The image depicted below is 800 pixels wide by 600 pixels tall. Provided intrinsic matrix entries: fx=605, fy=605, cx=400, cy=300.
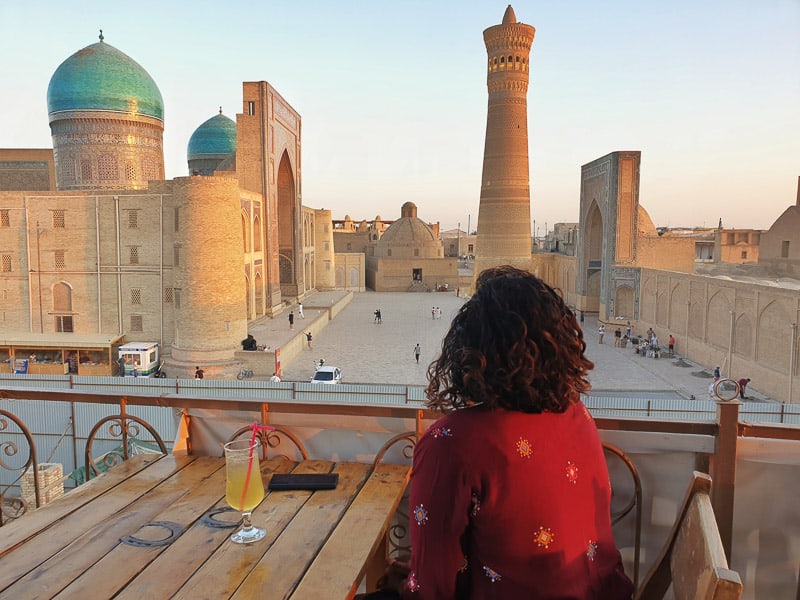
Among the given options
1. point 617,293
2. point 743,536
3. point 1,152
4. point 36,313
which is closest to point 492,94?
point 617,293

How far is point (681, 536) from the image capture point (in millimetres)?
1573

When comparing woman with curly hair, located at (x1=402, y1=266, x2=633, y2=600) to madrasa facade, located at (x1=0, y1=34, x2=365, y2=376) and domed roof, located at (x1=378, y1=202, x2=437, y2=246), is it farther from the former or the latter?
domed roof, located at (x1=378, y1=202, x2=437, y2=246)

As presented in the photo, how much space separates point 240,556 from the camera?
1.59 meters

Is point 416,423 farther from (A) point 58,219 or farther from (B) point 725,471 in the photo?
(A) point 58,219

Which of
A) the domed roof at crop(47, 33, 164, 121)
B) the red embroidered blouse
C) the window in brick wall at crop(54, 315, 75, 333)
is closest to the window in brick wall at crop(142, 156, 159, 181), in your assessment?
the domed roof at crop(47, 33, 164, 121)

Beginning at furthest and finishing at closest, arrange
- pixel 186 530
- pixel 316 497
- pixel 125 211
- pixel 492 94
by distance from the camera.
Result: 1. pixel 492 94
2. pixel 125 211
3. pixel 316 497
4. pixel 186 530

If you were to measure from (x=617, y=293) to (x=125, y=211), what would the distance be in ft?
57.6

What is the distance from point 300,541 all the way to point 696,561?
3.25 feet

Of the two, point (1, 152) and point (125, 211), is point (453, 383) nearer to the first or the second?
point (125, 211)

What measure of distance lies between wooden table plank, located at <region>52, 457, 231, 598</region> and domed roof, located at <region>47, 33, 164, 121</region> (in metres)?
22.6

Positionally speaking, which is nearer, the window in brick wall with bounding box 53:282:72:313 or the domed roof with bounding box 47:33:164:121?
the window in brick wall with bounding box 53:282:72:313

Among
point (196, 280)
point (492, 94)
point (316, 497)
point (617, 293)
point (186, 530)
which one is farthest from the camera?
point (492, 94)

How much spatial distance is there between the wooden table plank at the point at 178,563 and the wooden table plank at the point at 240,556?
0.02 metres

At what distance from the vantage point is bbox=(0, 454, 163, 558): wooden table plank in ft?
5.47
